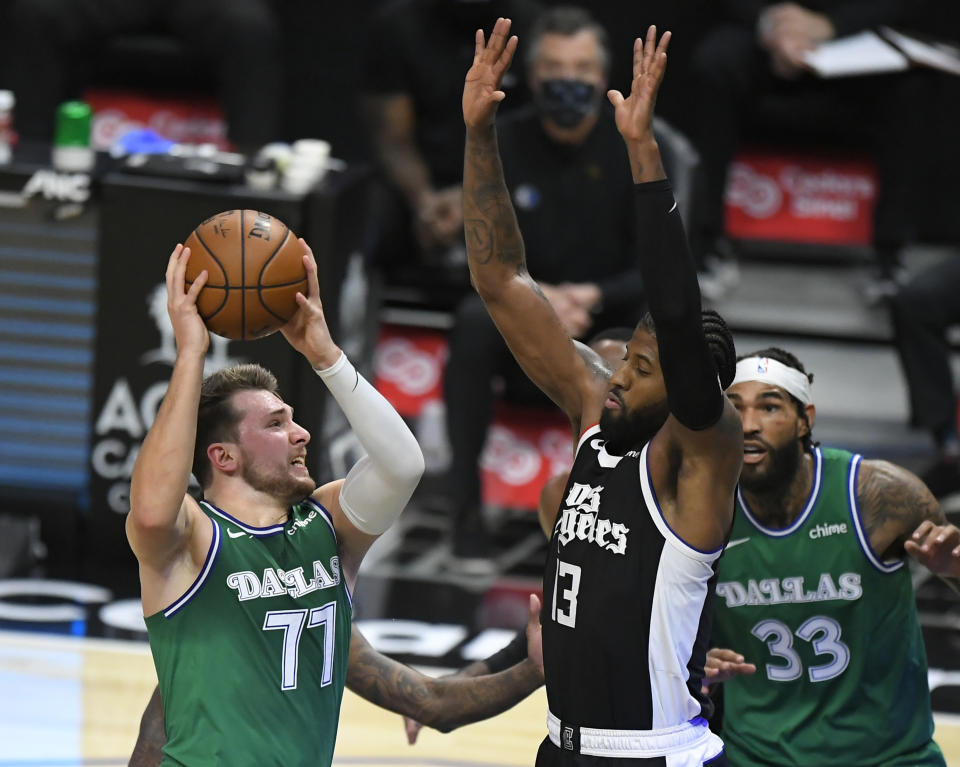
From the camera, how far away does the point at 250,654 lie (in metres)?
4.22

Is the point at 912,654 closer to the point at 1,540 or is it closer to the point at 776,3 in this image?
the point at 1,540

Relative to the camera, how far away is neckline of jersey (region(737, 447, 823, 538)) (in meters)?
5.26

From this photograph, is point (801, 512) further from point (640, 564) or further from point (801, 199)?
point (801, 199)

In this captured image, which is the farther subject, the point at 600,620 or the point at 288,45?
the point at 288,45

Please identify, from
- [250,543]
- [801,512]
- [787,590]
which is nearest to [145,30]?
[801,512]

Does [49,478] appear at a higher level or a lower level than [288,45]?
lower

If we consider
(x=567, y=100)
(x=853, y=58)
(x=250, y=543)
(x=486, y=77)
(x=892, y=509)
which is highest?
(x=486, y=77)

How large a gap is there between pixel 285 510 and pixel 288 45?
7319 millimetres

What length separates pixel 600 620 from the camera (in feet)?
13.9

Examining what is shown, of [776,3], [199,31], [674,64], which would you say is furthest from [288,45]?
[776,3]

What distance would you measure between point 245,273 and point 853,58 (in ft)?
19.3

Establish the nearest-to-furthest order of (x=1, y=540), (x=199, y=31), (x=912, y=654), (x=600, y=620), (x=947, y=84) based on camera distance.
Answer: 1. (x=600, y=620)
2. (x=912, y=654)
3. (x=1, y=540)
4. (x=199, y=31)
5. (x=947, y=84)

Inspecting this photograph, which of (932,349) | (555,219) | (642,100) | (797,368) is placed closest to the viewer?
(642,100)

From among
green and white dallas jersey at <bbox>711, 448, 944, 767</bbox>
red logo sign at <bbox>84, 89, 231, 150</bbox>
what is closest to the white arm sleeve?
green and white dallas jersey at <bbox>711, 448, 944, 767</bbox>
